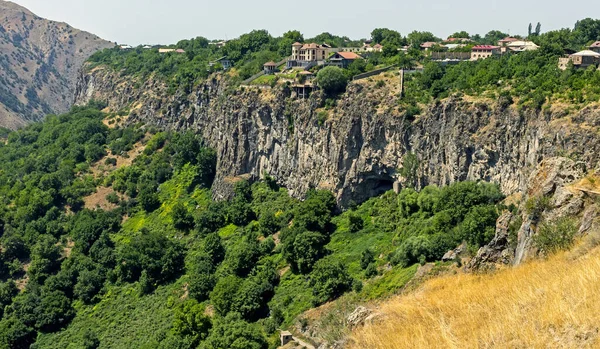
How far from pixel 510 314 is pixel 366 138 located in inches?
1946

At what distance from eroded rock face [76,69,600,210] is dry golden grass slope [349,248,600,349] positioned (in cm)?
971

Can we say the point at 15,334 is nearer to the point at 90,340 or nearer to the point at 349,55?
the point at 90,340

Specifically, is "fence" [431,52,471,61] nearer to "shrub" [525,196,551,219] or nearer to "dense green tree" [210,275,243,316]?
"dense green tree" [210,275,243,316]

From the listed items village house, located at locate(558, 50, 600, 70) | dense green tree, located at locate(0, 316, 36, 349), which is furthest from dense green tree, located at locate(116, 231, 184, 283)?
village house, located at locate(558, 50, 600, 70)

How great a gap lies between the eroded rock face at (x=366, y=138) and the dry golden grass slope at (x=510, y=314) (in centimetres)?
971

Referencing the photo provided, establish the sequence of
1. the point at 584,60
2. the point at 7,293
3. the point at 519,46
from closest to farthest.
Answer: the point at 584,60 < the point at 7,293 < the point at 519,46

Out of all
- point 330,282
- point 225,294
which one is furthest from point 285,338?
point 225,294

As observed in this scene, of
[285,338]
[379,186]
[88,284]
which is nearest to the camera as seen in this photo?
[285,338]

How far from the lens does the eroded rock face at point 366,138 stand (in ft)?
157

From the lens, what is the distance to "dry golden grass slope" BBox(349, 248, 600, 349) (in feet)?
46.0

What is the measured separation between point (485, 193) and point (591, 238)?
104 feet

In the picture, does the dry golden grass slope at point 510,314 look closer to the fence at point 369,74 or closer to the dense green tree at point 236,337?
the dense green tree at point 236,337

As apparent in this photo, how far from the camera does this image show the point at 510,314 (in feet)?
50.4

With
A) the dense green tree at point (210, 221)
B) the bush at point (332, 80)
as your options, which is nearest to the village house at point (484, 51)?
the bush at point (332, 80)
